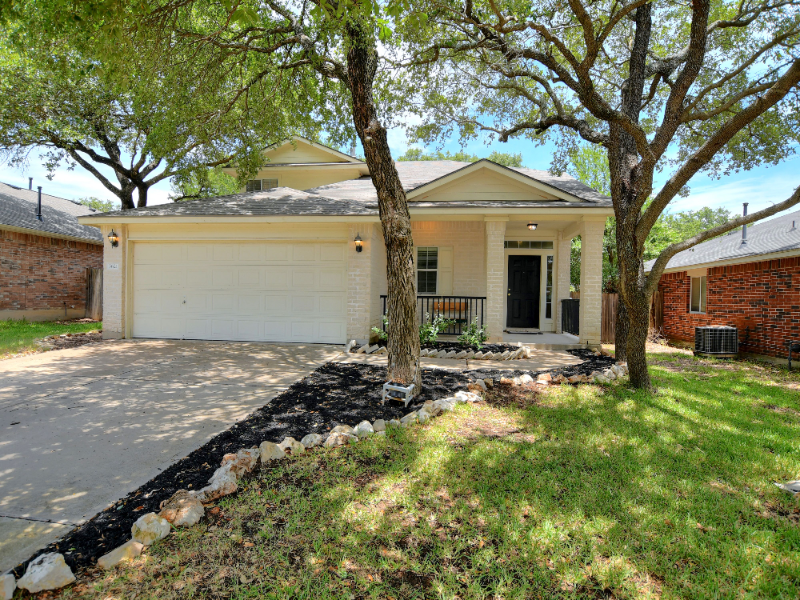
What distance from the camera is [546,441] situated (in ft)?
12.2

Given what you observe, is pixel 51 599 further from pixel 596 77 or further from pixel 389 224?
pixel 596 77

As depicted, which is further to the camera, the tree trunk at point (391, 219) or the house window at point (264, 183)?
the house window at point (264, 183)

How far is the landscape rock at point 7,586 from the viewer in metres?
1.83

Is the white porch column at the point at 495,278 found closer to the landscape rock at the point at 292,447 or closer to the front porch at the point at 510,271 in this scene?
the front porch at the point at 510,271

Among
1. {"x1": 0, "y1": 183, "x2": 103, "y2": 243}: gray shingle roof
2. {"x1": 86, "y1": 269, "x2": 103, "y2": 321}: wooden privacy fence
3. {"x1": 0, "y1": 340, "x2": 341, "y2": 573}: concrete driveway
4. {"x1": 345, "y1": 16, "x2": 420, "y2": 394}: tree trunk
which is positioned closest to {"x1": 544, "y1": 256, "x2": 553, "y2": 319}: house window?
{"x1": 0, "y1": 340, "x2": 341, "y2": 573}: concrete driveway

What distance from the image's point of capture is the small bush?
27.7ft

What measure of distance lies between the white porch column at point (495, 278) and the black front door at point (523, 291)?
2529 mm

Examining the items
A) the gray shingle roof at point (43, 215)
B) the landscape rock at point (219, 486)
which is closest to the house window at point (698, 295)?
the landscape rock at point (219, 486)

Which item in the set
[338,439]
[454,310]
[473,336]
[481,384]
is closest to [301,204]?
[454,310]

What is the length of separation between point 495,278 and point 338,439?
6.13m

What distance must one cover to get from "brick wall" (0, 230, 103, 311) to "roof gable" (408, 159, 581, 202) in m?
12.9

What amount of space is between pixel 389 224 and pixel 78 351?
7369 mm

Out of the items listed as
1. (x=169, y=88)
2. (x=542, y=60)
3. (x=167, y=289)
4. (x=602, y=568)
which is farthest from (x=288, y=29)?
(x=602, y=568)

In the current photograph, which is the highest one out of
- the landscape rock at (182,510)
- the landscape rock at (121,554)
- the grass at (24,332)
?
the grass at (24,332)
